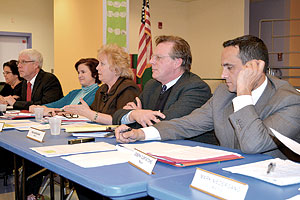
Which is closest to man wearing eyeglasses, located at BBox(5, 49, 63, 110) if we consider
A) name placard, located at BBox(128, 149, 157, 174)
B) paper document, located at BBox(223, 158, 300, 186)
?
name placard, located at BBox(128, 149, 157, 174)

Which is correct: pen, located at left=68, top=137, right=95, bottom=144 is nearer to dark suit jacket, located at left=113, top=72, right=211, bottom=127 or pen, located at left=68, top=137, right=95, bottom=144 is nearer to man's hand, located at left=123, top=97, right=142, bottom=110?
dark suit jacket, located at left=113, top=72, right=211, bottom=127

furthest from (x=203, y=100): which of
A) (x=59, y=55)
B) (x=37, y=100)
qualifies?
(x=59, y=55)

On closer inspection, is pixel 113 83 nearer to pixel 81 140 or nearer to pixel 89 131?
pixel 89 131

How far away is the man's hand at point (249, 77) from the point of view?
162 cm

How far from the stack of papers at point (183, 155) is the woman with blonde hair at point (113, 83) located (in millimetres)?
1310

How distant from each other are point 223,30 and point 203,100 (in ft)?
22.1

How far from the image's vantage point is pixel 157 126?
1.86m

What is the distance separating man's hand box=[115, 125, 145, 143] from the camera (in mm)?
1702

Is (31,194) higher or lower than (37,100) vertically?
lower

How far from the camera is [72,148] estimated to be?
5.15 feet

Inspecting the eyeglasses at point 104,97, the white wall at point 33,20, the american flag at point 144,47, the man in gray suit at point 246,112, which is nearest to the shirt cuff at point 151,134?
the man in gray suit at point 246,112

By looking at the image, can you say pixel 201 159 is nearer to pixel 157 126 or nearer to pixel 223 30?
pixel 157 126

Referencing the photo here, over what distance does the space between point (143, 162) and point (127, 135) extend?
19.6 inches

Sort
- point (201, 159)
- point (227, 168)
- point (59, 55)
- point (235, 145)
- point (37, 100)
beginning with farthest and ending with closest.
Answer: point (59, 55) → point (37, 100) → point (235, 145) → point (201, 159) → point (227, 168)
